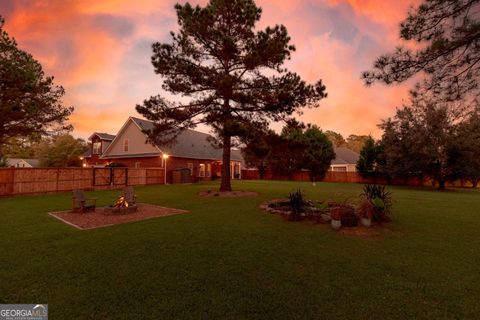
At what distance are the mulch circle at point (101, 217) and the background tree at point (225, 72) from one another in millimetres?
5997

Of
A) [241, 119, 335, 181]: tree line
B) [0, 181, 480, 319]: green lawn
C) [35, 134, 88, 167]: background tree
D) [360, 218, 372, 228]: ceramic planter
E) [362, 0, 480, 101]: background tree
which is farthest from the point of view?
[35, 134, 88, 167]: background tree

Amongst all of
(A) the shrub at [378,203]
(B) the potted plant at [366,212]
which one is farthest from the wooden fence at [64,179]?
(A) the shrub at [378,203]

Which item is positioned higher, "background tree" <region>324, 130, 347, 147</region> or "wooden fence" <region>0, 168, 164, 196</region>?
"background tree" <region>324, 130, 347, 147</region>

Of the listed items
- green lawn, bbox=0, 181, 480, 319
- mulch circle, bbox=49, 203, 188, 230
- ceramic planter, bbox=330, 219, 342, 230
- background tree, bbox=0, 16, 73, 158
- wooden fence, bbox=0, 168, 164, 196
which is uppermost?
background tree, bbox=0, 16, 73, 158

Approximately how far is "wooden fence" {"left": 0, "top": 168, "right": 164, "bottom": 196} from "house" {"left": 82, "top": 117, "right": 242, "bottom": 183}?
3207 mm

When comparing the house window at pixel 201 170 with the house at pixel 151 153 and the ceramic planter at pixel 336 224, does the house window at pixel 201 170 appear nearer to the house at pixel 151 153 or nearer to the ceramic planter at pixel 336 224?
the house at pixel 151 153

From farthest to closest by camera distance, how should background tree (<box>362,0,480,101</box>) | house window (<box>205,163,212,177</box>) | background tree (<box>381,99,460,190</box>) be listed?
house window (<box>205,163,212,177</box>)
background tree (<box>381,99,460,190</box>)
background tree (<box>362,0,480,101</box>)

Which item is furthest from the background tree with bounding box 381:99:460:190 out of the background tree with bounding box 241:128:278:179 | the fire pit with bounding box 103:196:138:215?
the fire pit with bounding box 103:196:138:215

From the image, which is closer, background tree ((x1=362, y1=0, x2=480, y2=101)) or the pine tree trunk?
background tree ((x1=362, y1=0, x2=480, y2=101))

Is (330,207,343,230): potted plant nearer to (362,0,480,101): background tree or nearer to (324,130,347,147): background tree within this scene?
(362,0,480,101): background tree

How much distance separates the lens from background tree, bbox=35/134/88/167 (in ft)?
114

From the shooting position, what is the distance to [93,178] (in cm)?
1720

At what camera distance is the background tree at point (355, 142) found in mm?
74100

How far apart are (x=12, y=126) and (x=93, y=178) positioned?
8.65 m
